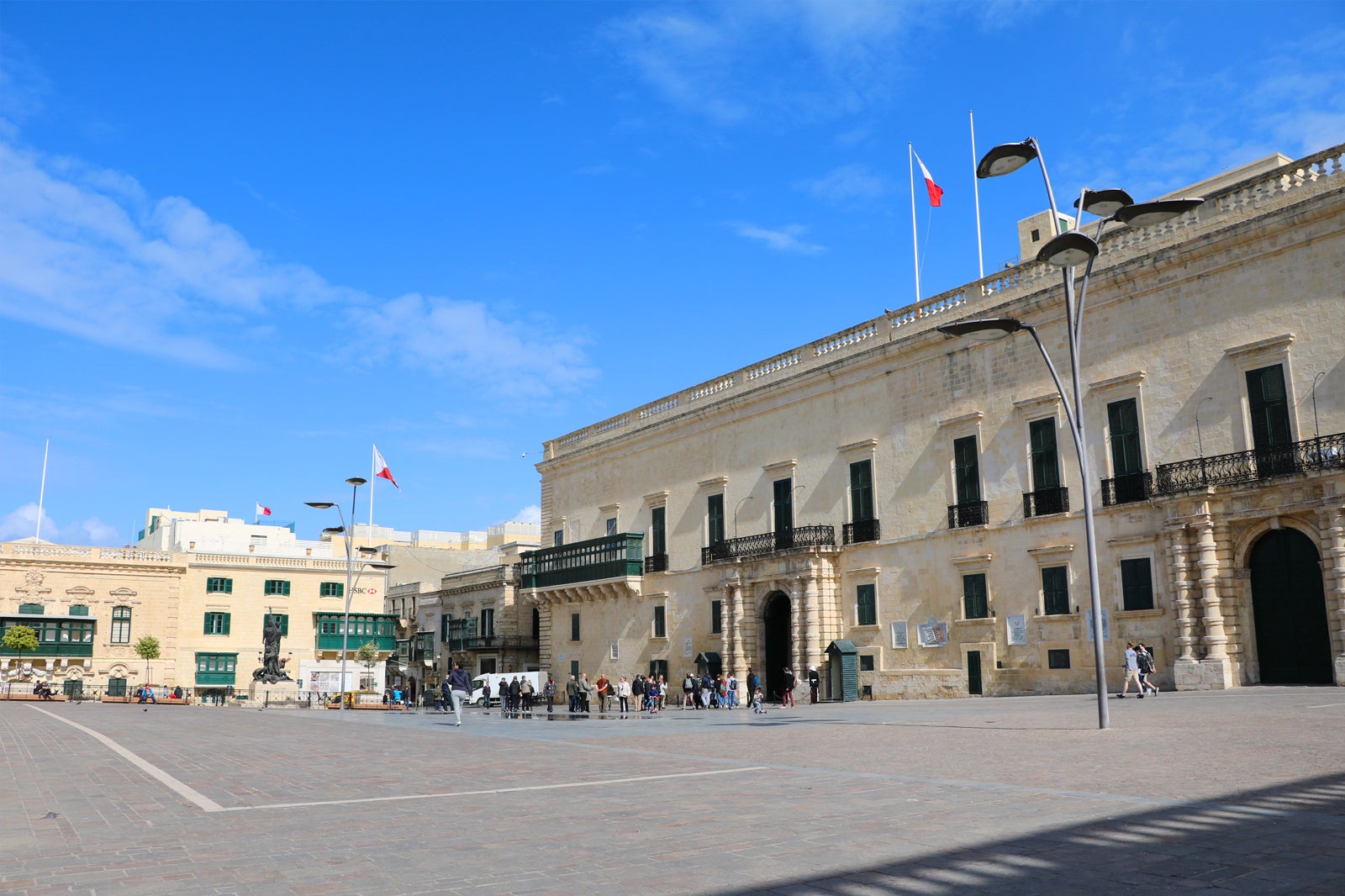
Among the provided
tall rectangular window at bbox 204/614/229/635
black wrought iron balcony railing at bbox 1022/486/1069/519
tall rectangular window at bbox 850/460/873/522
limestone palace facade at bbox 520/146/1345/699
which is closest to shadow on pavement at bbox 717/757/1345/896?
limestone palace facade at bbox 520/146/1345/699

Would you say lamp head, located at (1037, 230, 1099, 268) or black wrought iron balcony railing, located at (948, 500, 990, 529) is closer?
lamp head, located at (1037, 230, 1099, 268)

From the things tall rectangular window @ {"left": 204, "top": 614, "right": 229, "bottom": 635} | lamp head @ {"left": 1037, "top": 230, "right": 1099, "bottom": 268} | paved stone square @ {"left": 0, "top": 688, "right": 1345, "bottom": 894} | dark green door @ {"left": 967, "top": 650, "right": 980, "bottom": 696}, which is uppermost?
lamp head @ {"left": 1037, "top": 230, "right": 1099, "bottom": 268}

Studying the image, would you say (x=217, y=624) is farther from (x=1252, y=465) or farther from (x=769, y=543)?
(x=1252, y=465)

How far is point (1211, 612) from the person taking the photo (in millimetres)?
24094

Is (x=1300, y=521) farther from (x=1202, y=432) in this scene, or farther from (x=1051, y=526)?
(x=1051, y=526)

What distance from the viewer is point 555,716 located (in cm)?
2972

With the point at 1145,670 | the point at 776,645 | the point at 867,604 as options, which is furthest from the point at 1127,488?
the point at 776,645

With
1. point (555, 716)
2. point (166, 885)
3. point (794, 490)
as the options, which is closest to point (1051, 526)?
point (794, 490)

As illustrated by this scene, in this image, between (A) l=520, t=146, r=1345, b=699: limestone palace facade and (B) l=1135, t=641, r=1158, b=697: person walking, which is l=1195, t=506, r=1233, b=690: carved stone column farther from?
(B) l=1135, t=641, r=1158, b=697: person walking

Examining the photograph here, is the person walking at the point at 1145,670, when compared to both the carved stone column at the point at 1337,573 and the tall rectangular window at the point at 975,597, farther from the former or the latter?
the tall rectangular window at the point at 975,597

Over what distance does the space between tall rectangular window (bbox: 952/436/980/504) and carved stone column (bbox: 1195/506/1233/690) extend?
23.4 feet

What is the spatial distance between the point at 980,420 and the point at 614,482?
19.6 m

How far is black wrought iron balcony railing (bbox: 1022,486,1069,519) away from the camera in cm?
2813

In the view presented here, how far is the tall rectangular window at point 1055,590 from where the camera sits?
2798 cm
